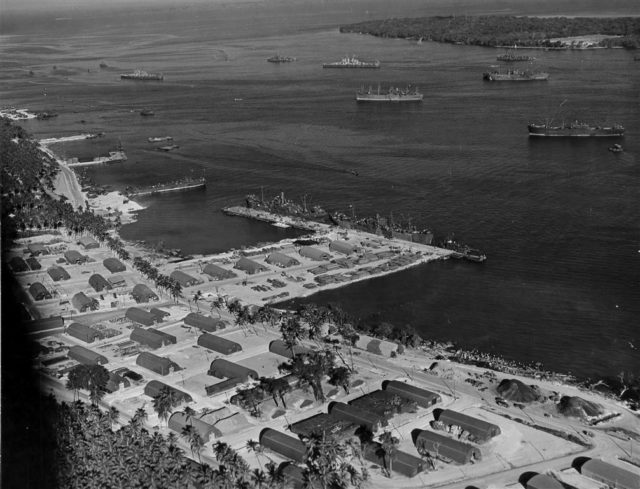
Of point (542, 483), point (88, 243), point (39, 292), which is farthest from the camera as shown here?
point (88, 243)

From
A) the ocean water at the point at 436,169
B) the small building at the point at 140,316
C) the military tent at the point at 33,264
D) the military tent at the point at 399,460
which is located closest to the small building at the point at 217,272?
the ocean water at the point at 436,169

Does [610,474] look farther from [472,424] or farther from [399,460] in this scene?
[399,460]

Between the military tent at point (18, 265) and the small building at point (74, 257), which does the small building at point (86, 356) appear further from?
the small building at point (74, 257)

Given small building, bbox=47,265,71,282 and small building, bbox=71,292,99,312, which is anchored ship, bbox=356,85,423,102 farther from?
small building, bbox=71,292,99,312

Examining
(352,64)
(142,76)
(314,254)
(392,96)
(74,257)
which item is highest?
(352,64)

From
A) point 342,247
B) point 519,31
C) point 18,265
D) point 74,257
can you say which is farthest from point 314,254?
point 519,31

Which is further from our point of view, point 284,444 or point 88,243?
point 88,243

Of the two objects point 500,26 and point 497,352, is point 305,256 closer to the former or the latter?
point 497,352
